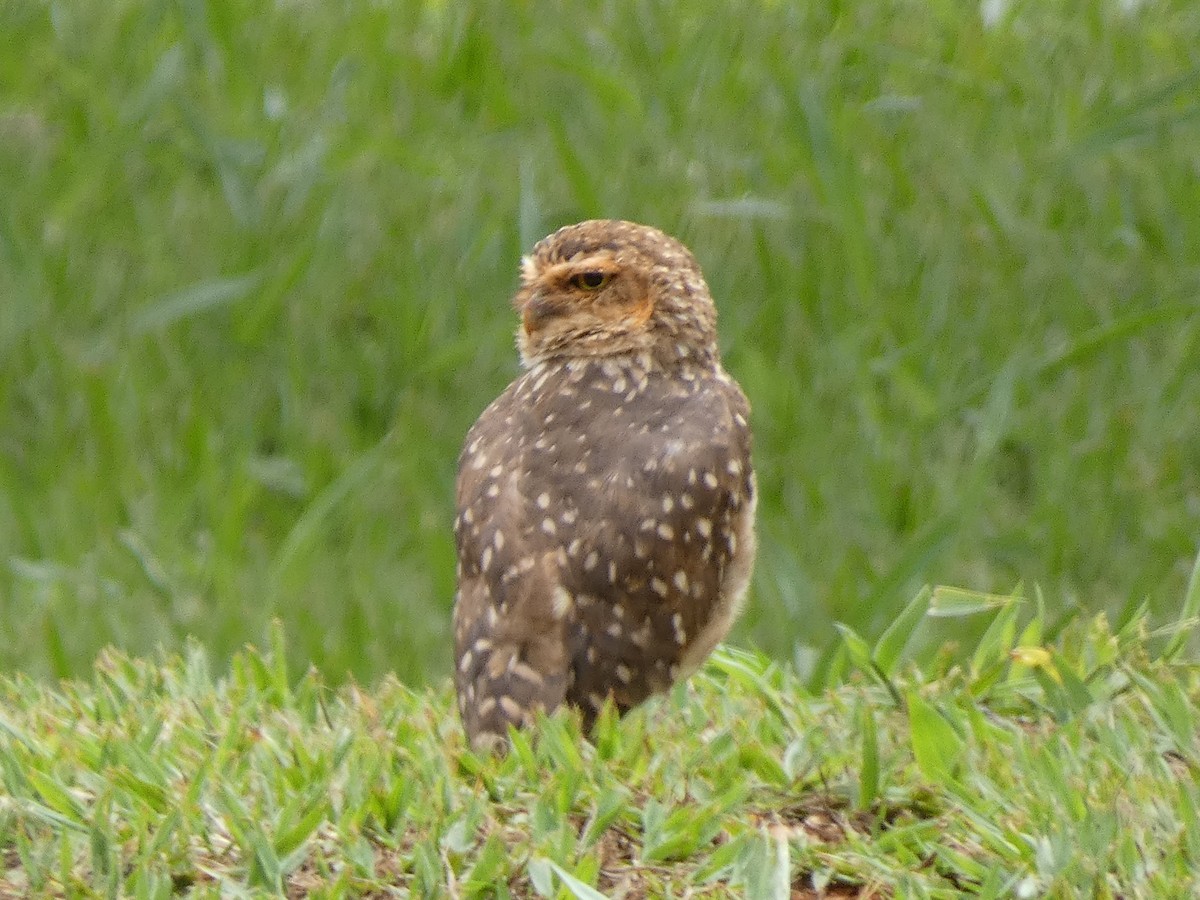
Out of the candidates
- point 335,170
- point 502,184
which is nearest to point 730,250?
point 502,184

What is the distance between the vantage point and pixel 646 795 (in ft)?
15.1

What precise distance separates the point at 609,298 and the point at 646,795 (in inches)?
56.2

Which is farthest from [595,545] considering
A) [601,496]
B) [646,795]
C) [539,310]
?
[539,310]

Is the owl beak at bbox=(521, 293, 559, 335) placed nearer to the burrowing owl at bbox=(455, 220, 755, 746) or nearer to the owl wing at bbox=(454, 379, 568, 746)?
the burrowing owl at bbox=(455, 220, 755, 746)

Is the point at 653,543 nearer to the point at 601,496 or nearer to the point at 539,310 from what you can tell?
the point at 601,496

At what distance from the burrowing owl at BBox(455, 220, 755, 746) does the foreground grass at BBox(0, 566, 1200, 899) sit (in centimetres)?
17

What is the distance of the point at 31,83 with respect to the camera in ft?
29.8

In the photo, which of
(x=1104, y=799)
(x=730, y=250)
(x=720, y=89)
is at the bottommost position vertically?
(x=1104, y=799)

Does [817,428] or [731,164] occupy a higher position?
[731,164]

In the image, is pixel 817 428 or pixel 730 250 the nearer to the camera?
pixel 817 428

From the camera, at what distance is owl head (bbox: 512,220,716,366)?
547 cm

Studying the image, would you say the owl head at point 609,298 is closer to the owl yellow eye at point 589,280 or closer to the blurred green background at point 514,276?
the owl yellow eye at point 589,280

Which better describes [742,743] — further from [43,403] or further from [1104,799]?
[43,403]

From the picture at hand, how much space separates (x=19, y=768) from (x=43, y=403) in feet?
12.4
